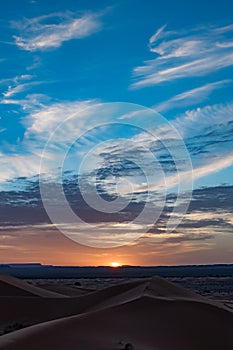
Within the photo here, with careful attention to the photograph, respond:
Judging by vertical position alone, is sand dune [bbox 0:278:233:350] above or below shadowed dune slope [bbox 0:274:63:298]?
below

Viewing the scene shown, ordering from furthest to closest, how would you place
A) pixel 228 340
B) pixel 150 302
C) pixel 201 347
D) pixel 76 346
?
pixel 150 302, pixel 228 340, pixel 201 347, pixel 76 346

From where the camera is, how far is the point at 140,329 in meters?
12.3

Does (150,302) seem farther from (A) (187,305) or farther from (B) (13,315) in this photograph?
(B) (13,315)

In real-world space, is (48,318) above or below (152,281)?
below

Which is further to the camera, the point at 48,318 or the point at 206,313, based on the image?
the point at 48,318

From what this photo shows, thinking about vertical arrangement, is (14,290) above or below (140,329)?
above

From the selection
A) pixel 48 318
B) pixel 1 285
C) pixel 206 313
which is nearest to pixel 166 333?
pixel 206 313

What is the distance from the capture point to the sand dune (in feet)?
32.0

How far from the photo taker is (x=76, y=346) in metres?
9.45

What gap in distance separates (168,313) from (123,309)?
1.24m

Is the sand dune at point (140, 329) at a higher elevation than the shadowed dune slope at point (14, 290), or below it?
below

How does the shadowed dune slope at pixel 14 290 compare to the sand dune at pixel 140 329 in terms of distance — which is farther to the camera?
the shadowed dune slope at pixel 14 290

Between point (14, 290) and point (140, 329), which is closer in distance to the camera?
point (140, 329)

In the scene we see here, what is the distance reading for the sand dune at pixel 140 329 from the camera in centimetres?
974
